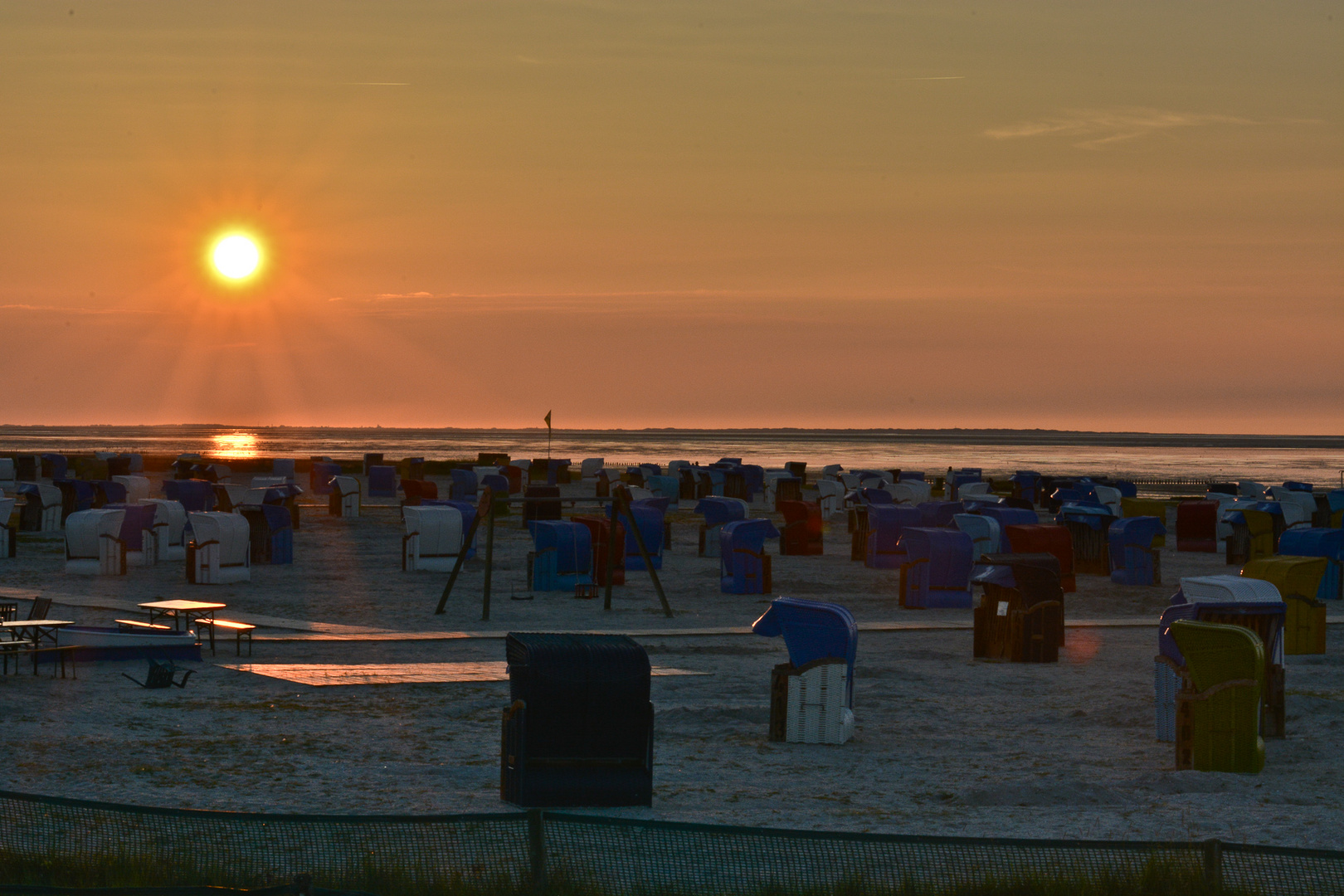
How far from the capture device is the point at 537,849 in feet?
28.2

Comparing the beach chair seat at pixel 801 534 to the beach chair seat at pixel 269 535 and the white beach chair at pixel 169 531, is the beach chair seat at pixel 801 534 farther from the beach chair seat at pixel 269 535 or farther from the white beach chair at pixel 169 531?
the white beach chair at pixel 169 531

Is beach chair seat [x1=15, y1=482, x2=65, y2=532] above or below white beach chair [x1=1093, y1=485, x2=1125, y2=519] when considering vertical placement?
below

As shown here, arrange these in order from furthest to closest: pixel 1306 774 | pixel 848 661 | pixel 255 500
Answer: pixel 255 500
pixel 848 661
pixel 1306 774

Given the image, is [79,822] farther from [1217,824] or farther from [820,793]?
[1217,824]

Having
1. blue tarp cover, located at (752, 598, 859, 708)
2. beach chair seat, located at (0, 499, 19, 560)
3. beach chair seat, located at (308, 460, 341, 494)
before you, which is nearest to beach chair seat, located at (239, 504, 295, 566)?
beach chair seat, located at (0, 499, 19, 560)

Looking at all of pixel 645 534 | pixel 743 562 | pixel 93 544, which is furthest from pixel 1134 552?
pixel 93 544

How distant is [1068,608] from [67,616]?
19.1 meters

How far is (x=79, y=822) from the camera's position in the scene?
9.39 meters

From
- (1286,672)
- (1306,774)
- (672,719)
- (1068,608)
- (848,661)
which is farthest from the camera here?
(1068,608)

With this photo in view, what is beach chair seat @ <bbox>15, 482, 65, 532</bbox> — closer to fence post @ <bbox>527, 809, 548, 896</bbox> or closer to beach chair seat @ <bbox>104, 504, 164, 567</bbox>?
beach chair seat @ <bbox>104, 504, 164, 567</bbox>

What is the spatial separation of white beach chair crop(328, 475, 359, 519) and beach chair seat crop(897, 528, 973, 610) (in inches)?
1188

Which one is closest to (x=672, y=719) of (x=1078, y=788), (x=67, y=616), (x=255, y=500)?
(x=1078, y=788)

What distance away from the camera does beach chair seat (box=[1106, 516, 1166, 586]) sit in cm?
3384

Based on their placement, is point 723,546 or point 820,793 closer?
point 820,793
